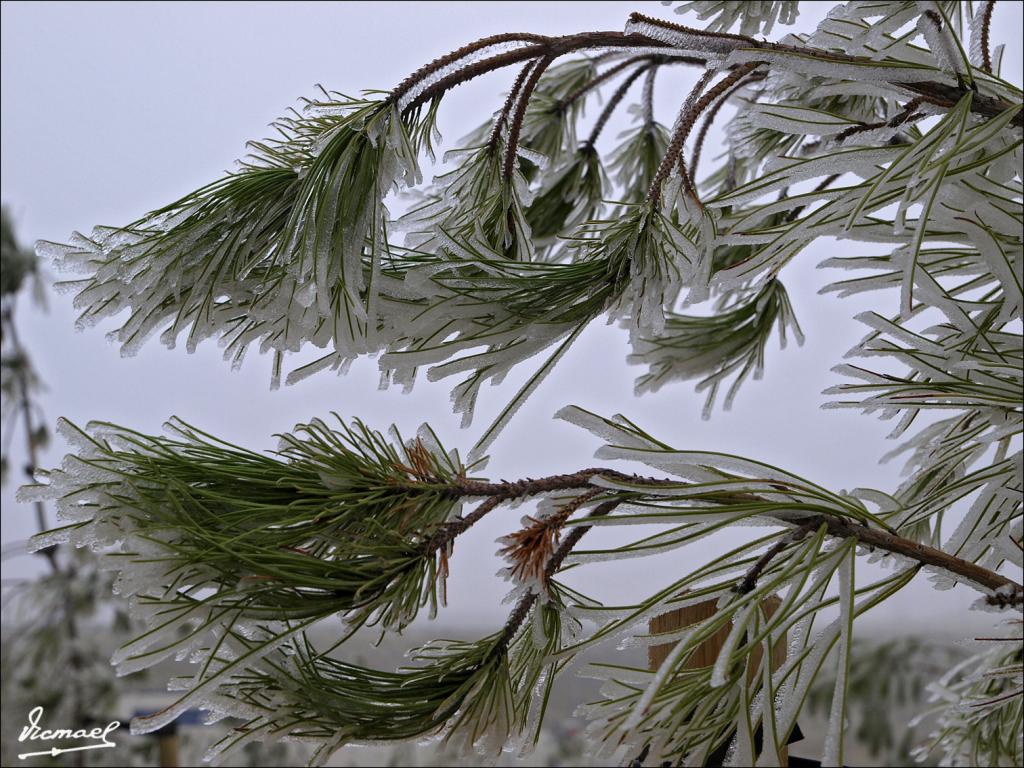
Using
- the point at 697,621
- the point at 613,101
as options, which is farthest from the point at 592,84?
the point at 697,621

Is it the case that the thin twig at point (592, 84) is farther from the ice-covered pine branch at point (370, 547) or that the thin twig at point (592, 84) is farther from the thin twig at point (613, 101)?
the ice-covered pine branch at point (370, 547)

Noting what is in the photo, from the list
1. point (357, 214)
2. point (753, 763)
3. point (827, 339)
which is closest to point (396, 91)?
point (357, 214)

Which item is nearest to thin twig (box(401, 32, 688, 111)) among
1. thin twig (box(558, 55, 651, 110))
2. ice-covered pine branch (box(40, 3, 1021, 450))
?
ice-covered pine branch (box(40, 3, 1021, 450))

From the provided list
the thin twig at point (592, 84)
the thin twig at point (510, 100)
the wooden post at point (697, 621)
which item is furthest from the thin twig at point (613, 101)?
the wooden post at point (697, 621)

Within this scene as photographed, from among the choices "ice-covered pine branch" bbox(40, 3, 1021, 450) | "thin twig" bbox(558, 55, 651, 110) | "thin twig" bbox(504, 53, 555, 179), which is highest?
"thin twig" bbox(558, 55, 651, 110)

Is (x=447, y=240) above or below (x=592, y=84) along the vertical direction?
below

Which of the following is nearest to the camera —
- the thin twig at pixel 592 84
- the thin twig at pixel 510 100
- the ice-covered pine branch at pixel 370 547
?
the ice-covered pine branch at pixel 370 547

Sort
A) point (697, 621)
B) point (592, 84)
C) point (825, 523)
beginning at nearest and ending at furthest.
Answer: point (825, 523) < point (697, 621) < point (592, 84)

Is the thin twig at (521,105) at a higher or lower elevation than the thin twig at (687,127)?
higher

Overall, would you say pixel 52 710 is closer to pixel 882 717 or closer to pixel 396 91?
pixel 882 717

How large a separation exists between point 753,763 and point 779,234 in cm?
19

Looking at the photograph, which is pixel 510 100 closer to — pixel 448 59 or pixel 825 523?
pixel 448 59

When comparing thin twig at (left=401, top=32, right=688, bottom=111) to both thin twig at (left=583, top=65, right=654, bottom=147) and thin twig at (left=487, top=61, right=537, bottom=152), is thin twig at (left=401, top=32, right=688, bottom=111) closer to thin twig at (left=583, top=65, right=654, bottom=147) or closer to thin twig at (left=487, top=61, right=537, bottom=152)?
thin twig at (left=487, top=61, right=537, bottom=152)

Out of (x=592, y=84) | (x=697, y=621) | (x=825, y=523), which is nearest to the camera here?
(x=825, y=523)
